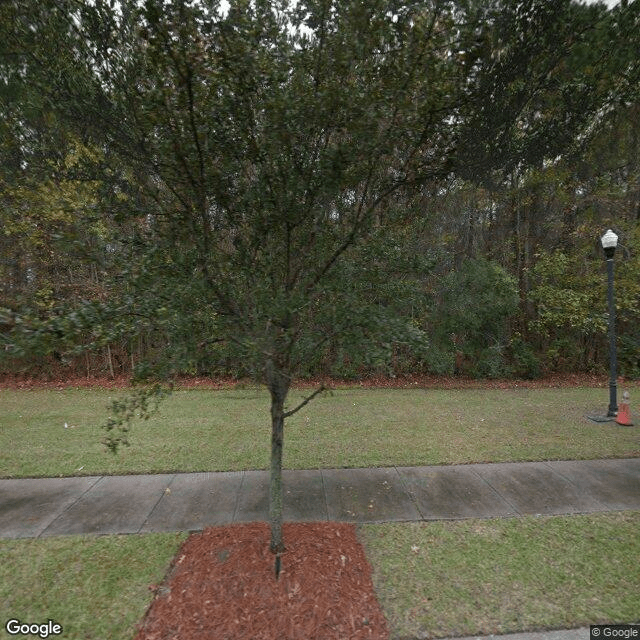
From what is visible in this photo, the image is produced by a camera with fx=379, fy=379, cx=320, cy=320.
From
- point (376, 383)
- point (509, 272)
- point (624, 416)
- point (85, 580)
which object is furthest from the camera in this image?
point (509, 272)

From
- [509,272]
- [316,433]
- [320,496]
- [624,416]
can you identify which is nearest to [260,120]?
[320,496]

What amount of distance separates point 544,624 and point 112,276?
12.7 ft

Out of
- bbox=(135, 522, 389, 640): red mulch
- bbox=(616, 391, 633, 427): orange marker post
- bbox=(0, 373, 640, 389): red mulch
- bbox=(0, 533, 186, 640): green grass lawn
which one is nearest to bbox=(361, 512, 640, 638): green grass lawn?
bbox=(135, 522, 389, 640): red mulch

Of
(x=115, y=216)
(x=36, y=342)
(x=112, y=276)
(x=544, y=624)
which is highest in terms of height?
(x=115, y=216)

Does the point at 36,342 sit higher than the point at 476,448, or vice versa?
the point at 36,342

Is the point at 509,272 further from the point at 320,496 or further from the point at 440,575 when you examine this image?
the point at 440,575

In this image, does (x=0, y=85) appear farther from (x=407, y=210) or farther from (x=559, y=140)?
(x=559, y=140)

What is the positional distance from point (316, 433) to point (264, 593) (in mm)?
3840

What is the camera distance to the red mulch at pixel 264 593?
2.61 m

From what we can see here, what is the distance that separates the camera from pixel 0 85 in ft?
8.27

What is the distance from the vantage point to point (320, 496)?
176 inches

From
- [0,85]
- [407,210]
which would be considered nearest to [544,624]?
[407,210]

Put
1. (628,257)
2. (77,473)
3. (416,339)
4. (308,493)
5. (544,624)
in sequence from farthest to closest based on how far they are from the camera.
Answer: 1. (628,257)
2. (77,473)
3. (308,493)
4. (544,624)
5. (416,339)

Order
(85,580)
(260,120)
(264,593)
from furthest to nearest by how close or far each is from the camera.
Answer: (85,580), (264,593), (260,120)
